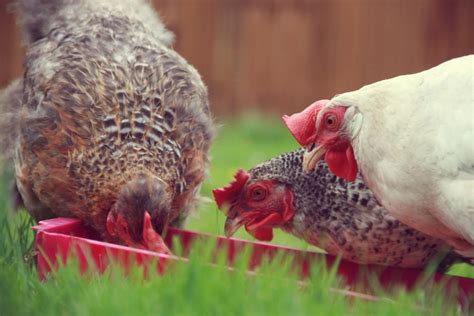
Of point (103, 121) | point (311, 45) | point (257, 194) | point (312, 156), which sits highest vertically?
point (311, 45)

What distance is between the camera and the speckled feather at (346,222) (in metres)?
3.11

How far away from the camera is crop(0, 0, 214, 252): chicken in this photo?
3223 mm

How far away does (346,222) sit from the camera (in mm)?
3184

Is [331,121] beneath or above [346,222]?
above

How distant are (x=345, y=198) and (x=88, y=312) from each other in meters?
1.25

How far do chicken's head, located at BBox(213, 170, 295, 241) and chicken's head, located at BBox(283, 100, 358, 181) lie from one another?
248mm

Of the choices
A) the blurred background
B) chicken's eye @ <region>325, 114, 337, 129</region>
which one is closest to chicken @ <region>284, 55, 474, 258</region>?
chicken's eye @ <region>325, 114, 337, 129</region>

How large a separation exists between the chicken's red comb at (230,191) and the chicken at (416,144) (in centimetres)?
42

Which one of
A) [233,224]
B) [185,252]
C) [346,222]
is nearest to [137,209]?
[185,252]

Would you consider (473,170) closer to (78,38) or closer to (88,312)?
(88,312)

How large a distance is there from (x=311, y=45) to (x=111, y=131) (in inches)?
211

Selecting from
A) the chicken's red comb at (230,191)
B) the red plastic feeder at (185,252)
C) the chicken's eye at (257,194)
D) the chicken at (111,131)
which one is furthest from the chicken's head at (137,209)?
the chicken's eye at (257,194)

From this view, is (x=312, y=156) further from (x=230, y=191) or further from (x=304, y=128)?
(x=230, y=191)

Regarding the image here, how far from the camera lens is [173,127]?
343 centimetres
